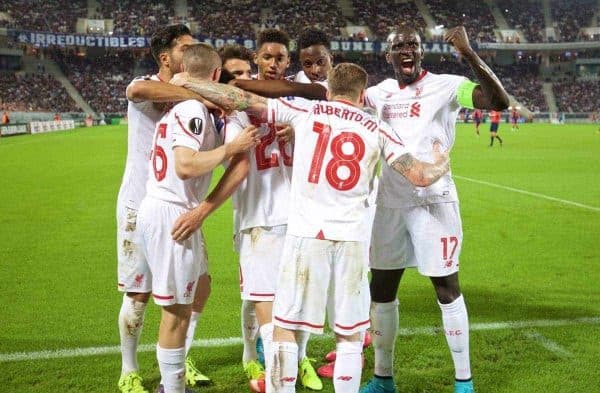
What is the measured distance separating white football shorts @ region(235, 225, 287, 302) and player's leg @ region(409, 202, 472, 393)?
94 centimetres

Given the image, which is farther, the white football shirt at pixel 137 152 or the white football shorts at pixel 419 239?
the white football shirt at pixel 137 152

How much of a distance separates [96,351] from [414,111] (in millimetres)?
3197

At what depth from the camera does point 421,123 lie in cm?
419

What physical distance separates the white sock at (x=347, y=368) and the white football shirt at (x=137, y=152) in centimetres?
181

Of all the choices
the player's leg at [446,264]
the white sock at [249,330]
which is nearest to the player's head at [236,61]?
the player's leg at [446,264]

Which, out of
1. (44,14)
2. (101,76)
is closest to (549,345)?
(101,76)

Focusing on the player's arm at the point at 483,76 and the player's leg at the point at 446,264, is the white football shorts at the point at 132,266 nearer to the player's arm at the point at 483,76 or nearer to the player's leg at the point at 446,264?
the player's leg at the point at 446,264

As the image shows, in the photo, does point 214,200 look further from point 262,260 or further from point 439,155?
point 439,155

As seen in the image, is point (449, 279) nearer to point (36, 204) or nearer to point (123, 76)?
point (36, 204)

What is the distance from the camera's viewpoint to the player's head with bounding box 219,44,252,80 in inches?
174

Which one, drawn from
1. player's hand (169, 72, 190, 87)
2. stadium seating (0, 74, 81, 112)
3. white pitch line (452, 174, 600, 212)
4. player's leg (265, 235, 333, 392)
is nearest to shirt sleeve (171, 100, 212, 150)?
player's hand (169, 72, 190, 87)

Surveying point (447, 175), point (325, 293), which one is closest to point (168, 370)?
point (325, 293)

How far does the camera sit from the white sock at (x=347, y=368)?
3.53 m

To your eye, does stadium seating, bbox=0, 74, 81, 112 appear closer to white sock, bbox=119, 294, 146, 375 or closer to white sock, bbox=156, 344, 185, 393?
white sock, bbox=119, 294, 146, 375
